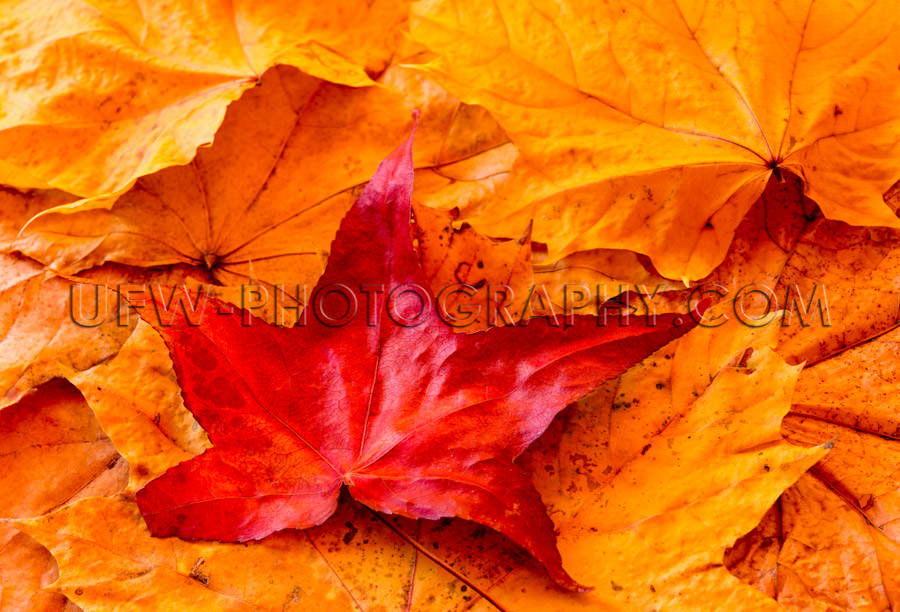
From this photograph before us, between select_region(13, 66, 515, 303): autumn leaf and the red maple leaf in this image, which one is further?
select_region(13, 66, 515, 303): autumn leaf

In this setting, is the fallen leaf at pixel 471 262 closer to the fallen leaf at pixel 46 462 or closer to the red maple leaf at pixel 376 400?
the red maple leaf at pixel 376 400

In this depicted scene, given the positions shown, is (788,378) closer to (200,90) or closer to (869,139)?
(869,139)

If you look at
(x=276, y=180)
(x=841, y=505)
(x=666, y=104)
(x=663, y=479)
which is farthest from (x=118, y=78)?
(x=841, y=505)

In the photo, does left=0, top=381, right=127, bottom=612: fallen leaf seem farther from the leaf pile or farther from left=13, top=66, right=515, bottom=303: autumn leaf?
left=13, top=66, right=515, bottom=303: autumn leaf

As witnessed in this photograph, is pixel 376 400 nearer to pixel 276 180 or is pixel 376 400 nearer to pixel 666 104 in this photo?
pixel 276 180

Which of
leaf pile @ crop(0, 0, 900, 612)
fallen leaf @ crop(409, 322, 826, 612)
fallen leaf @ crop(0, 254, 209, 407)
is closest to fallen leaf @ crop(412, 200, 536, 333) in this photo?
leaf pile @ crop(0, 0, 900, 612)

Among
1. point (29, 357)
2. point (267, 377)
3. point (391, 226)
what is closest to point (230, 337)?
point (267, 377)

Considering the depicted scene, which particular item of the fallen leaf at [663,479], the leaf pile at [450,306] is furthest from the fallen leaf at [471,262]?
the fallen leaf at [663,479]

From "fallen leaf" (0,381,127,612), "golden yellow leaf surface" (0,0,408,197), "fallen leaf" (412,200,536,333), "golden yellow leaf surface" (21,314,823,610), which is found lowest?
"fallen leaf" (0,381,127,612)
